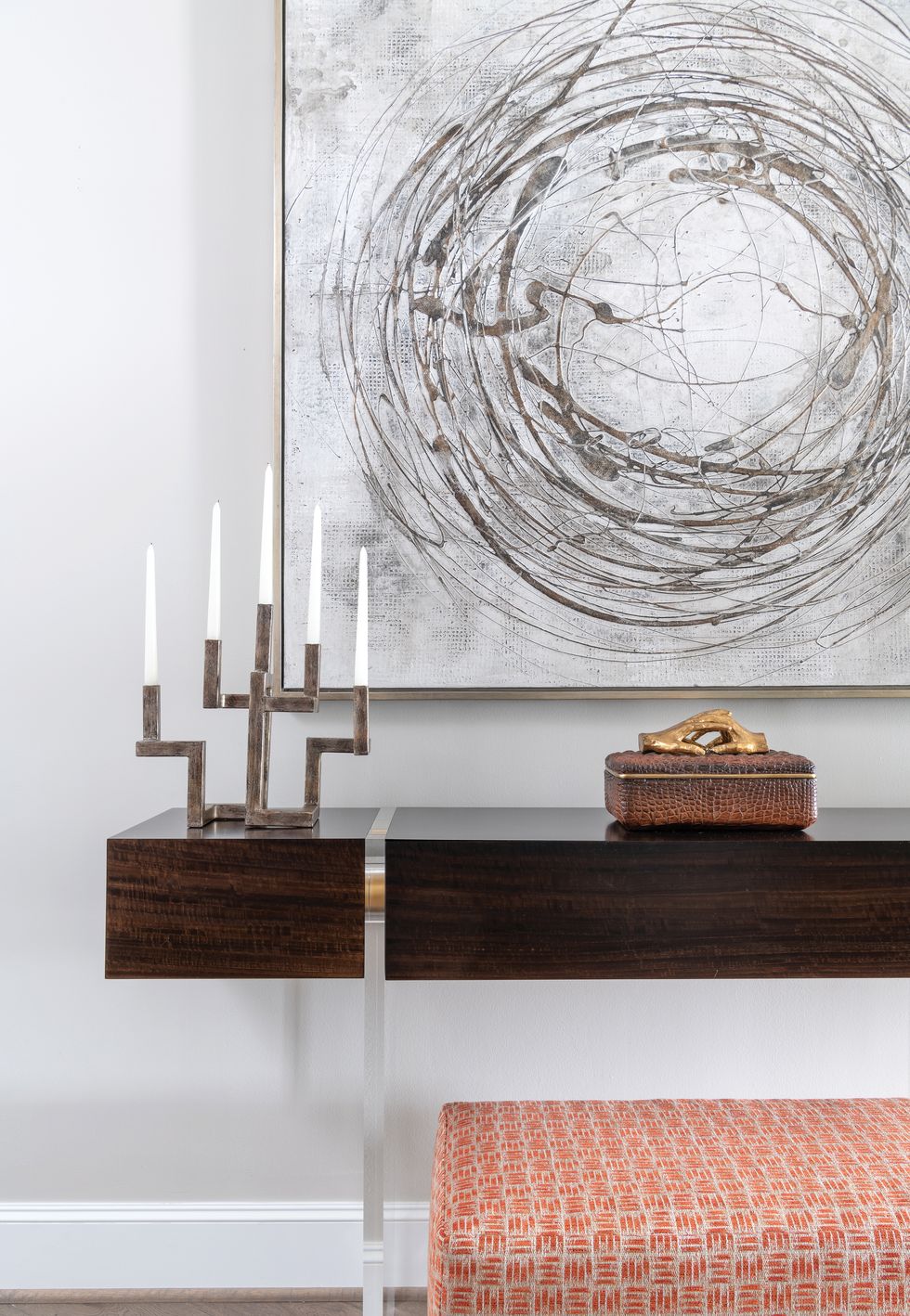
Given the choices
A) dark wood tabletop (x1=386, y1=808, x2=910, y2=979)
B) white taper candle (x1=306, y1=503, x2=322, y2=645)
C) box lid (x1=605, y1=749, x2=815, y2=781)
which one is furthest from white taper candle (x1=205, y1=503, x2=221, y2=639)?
box lid (x1=605, y1=749, x2=815, y2=781)

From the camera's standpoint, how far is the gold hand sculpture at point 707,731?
124cm

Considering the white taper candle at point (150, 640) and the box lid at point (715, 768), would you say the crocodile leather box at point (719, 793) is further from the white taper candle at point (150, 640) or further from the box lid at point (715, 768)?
the white taper candle at point (150, 640)

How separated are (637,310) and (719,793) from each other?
0.76 metres

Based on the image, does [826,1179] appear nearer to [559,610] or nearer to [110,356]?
[559,610]

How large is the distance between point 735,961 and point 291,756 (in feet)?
2.39

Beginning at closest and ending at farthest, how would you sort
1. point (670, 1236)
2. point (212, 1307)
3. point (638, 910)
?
point (670, 1236), point (638, 910), point (212, 1307)

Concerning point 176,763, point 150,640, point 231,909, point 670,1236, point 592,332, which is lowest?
point 670,1236

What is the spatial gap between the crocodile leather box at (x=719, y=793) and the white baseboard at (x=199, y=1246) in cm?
80

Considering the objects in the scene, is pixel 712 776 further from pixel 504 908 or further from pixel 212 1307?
pixel 212 1307

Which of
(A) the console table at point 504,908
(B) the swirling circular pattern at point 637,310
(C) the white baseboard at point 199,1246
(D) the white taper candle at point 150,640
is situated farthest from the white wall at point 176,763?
(A) the console table at point 504,908

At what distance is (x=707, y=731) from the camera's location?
125 cm

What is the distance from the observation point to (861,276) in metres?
1.48

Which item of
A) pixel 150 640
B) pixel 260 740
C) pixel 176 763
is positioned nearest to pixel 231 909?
pixel 260 740

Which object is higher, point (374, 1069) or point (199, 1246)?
point (374, 1069)
